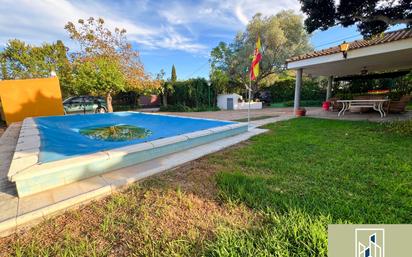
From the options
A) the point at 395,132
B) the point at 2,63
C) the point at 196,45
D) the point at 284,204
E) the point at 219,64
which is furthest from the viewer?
the point at 196,45

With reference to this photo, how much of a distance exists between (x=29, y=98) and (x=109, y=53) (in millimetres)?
5553

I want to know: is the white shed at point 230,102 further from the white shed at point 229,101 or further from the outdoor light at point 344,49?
the outdoor light at point 344,49

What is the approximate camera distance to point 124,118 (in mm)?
10070

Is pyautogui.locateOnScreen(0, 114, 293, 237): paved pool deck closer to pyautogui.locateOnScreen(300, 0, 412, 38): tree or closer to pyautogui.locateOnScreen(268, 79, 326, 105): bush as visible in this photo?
pyautogui.locateOnScreen(300, 0, 412, 38): tree

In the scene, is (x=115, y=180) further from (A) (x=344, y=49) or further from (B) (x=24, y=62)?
(B) (x=24, y=62)

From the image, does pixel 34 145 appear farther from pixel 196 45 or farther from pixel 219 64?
pixel 196 45

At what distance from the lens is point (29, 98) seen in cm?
Result: 928

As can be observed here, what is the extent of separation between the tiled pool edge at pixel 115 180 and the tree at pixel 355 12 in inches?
257

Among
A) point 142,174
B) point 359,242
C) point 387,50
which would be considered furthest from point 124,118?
point 387,50

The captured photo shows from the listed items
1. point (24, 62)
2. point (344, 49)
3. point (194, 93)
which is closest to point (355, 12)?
point (344, 49)

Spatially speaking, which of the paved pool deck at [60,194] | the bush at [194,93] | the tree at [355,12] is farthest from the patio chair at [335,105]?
the paved pool deck at [60,194]

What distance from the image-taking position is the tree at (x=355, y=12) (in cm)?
672

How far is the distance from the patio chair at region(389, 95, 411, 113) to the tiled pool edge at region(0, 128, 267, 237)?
872 cm

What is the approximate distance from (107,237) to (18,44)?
24373 millimetres
